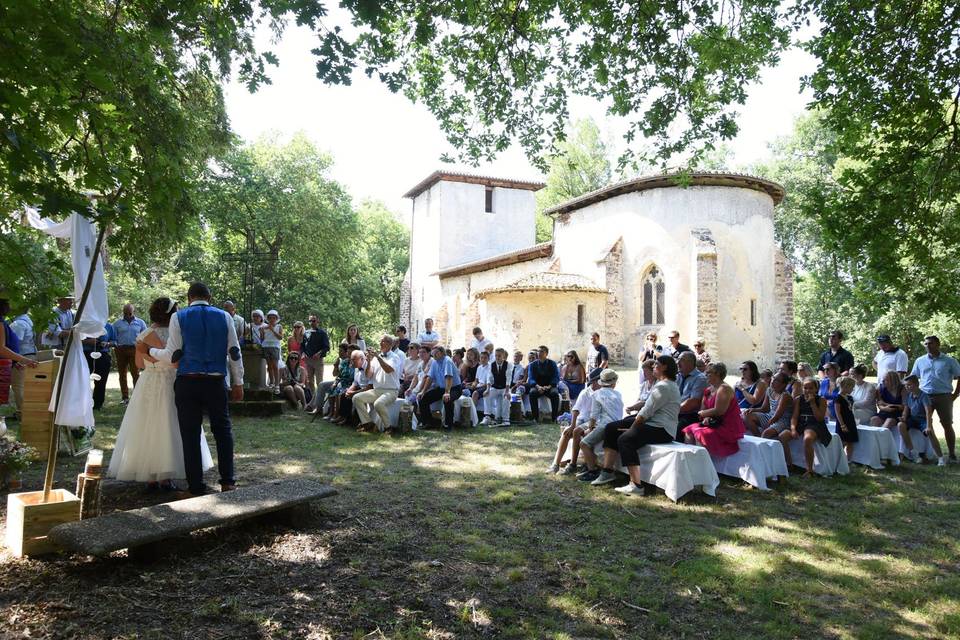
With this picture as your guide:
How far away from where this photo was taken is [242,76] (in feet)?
21.0

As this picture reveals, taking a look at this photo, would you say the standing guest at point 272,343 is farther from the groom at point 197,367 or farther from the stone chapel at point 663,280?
the stone chapel at point 663,280

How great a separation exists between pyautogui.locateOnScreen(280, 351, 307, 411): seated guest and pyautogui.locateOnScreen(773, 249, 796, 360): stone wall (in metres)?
17.9

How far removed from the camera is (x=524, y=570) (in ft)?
13.9

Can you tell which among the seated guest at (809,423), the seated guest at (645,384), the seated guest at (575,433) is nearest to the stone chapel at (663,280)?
the seated guest at (645,384)

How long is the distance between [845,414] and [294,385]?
9.76m

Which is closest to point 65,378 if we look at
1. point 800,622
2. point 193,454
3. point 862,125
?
point 193,454

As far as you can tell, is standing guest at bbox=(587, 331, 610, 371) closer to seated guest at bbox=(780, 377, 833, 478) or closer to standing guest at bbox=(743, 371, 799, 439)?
standing guest at bbox=(743, 371, 799, 439)

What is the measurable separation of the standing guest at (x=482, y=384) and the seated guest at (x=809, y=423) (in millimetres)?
5405

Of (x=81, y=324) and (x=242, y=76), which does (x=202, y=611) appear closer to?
(x=81, y=324)

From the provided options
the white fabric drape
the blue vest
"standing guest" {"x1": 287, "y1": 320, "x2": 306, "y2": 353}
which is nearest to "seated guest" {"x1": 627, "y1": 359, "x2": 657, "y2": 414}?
the blue vest

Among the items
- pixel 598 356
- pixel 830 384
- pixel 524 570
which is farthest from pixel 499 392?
pixel 524 570

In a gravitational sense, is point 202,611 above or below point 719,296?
below

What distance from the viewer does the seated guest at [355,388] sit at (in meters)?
10.1

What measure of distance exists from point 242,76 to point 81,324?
299cm
